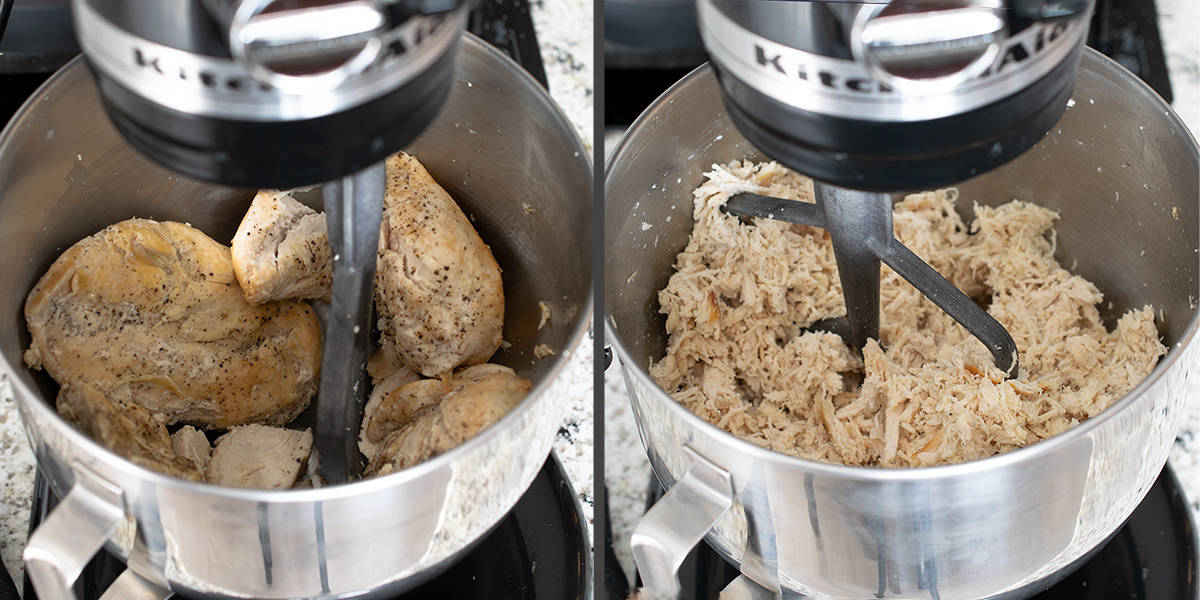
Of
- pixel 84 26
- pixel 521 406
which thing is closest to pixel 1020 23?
pixel 521 406

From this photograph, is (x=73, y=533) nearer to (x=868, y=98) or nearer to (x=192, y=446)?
(x=192, y=446)

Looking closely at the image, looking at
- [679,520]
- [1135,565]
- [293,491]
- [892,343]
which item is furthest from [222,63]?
[1135,565]

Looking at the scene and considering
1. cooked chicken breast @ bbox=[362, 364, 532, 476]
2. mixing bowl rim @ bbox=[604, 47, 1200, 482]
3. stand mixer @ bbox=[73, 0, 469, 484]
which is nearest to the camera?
stand mixer @ bbox=[73, 0, 469, 484]

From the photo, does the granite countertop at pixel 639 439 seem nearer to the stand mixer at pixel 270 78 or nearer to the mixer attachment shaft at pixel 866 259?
the mixer attachment shaft at pixel 866 259

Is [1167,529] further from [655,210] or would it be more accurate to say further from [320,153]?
[320,153]

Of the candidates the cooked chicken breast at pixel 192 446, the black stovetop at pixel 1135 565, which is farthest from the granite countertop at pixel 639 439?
the cooked chicken breast at pixel 192 446

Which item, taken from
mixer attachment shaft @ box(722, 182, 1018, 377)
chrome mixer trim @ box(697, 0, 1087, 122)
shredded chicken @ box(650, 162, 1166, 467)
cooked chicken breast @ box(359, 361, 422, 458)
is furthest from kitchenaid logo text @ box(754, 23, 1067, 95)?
cooked chicken breast @ box(359, 361, 422, 458)

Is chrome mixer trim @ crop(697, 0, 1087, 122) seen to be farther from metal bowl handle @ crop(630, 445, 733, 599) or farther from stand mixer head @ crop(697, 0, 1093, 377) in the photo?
metal bowl handle @ crop(630, 445, 733, 599)
